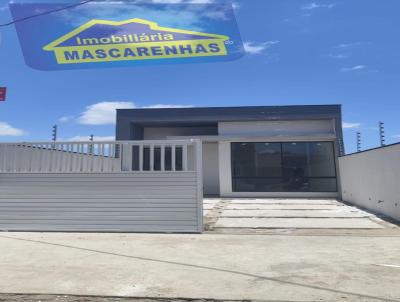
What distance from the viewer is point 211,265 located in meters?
5.96

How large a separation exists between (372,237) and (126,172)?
20.5 feet

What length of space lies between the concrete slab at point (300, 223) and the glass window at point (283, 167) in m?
8.52

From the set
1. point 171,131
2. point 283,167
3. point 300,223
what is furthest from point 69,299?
point 171,131

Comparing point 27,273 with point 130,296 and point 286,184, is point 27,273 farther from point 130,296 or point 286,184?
point 286,184

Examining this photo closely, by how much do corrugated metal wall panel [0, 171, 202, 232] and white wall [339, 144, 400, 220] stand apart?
6.48m

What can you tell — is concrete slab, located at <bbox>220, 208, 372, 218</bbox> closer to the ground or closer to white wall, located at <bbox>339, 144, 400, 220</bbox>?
white wall, located at <bbox>339, 144, 400, 220</bbox>

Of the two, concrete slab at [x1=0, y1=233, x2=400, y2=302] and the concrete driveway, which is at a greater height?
the concrete driveway

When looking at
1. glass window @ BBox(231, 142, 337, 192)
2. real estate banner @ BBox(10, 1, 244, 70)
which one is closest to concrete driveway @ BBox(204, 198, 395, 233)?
real estate banner @ BBox(10, 1, 244, 70)

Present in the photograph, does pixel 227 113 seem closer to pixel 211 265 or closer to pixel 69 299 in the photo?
pixel 211 265

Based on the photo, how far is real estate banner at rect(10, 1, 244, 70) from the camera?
932cm

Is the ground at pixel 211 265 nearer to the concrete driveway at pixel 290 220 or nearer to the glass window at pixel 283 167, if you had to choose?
the concrete driveway at pixel 290 220

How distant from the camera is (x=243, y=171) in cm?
2055

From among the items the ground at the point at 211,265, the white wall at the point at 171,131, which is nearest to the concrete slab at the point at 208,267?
the ground at the point at 211,265

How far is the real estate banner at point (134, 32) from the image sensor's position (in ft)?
30.6
